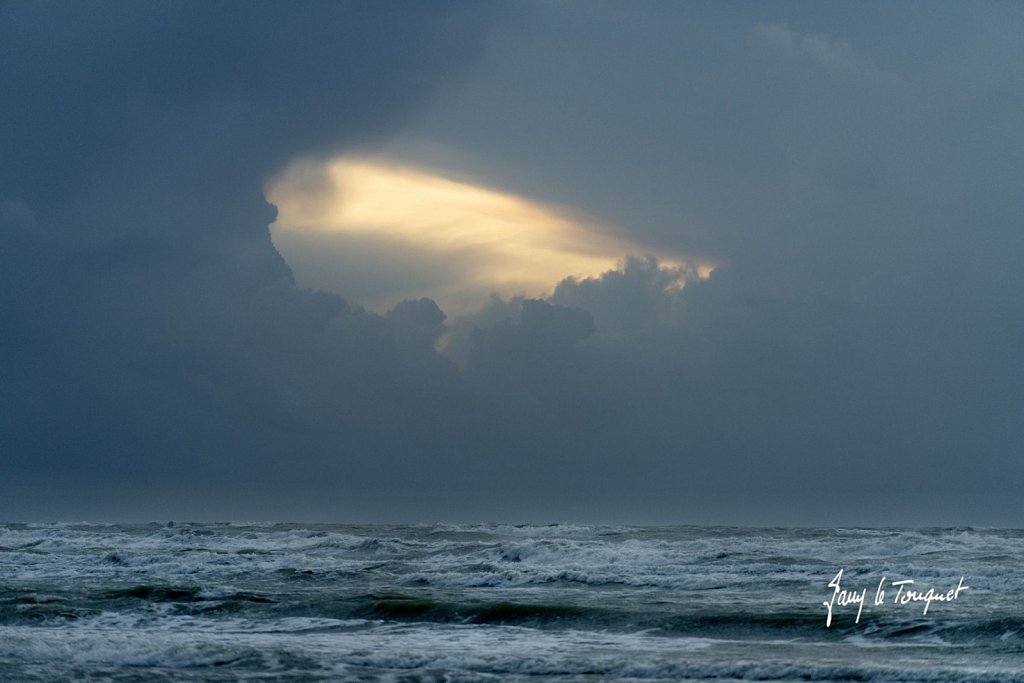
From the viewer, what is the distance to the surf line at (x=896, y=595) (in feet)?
87.6

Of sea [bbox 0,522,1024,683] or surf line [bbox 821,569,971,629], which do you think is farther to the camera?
surf line [bbox 821,569,971,629]

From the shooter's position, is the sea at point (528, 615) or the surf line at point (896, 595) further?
the surf line at point (896, 595)

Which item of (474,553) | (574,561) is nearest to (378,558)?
(474,553)

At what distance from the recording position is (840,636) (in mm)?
22562

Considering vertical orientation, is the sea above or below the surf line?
below

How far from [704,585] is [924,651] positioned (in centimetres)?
1344

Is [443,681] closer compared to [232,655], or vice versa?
[443,681]

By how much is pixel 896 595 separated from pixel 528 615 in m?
10.5

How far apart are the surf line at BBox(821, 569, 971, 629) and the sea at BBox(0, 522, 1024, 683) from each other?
12 cm

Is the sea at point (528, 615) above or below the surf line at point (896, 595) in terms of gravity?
below

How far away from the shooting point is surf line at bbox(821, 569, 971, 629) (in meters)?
26.7

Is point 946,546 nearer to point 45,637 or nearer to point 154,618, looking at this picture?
point 154,618

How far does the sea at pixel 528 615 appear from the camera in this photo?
749 inches

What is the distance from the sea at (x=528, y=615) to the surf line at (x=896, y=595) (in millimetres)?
120
